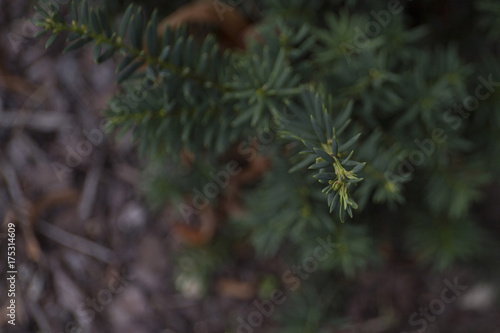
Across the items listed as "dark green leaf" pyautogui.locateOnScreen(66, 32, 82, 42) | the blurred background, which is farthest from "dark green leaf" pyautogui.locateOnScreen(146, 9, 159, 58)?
the blurred background

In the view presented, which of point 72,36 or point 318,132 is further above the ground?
point 72,36

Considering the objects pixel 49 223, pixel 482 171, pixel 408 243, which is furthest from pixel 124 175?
pixel 482 171

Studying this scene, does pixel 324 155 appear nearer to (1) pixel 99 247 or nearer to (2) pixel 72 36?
(2) pixel 72 36

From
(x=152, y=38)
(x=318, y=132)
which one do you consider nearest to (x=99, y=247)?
(x=152, y=38)

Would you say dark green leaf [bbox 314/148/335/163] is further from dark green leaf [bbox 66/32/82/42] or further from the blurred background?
the blurred background

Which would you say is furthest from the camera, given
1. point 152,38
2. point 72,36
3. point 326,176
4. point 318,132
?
point 152,38

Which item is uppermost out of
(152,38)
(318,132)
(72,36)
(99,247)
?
(72,36)

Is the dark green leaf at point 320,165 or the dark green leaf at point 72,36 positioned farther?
the dark green leaf at point 72,36

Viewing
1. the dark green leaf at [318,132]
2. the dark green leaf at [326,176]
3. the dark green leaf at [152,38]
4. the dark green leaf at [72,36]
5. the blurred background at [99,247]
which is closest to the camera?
the dark green leaf at [326,176]

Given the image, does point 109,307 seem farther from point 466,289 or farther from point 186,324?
point 466,289

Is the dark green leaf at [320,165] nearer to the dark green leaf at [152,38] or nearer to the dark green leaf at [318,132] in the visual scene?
the dark green leaf at [318,132]

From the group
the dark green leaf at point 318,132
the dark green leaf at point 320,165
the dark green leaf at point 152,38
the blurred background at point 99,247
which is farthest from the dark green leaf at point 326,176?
the blurred background at point 99,247
